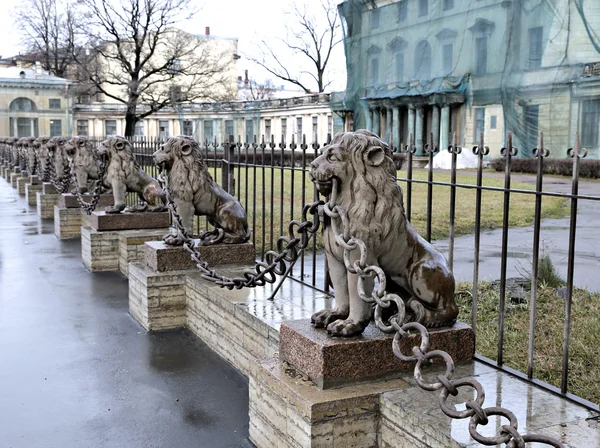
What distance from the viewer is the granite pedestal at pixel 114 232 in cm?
888

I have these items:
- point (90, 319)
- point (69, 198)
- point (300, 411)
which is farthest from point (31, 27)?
point (300, 411)

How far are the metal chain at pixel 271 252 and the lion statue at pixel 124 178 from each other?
253 cm

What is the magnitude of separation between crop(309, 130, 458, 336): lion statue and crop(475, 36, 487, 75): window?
2300cm

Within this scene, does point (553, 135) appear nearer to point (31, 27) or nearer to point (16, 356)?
point (16, 356)

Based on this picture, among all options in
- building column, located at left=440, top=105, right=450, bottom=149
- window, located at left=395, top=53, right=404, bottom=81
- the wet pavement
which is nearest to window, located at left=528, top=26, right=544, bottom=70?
window, located at left=395, top=53, right=404, bottom=81

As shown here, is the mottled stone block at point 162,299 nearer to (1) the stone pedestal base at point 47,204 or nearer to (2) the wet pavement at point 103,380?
(2) the wet pavement at point 103,380

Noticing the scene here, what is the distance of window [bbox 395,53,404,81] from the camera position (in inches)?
1195

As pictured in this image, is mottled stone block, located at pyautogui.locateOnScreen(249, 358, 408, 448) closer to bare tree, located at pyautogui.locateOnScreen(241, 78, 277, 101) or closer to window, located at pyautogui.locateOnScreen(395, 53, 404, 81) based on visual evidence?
window, located at pyautogui.locateOnScreen(395, 53, 404, 81)

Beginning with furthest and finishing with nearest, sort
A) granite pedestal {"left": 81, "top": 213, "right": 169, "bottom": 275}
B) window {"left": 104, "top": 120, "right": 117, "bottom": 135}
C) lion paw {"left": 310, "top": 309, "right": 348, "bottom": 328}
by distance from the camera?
window {"left": 104, "top": 120, "right": 117, "bottom": 135}, granite pedestal {"left": 81, "top": 213, "right": 169, "bottom": 275}, lion paw {"left": 310, "top": 309, "right": 348, "bottom": 328}

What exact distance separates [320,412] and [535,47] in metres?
18.3

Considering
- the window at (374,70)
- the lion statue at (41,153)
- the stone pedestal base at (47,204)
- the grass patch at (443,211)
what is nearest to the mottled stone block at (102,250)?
the grass patch at (443,211)

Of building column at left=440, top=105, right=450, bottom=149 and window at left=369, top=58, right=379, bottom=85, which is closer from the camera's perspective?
window at left=369, top=58, right=379, bottom=85

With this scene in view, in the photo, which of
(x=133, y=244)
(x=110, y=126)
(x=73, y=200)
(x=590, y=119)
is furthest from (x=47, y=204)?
(x=110, y=126)

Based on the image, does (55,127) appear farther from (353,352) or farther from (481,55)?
(353,352)
